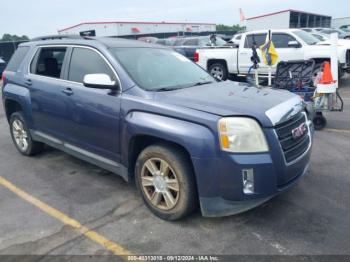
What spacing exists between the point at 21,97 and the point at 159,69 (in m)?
2.38

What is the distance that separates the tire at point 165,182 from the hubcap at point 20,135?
2.80 meters

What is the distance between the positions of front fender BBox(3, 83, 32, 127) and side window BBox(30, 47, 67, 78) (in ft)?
1.14

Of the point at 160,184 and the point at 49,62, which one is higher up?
the point at 49,62

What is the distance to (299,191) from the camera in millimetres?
4062

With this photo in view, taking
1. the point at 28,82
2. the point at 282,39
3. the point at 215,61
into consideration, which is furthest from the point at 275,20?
the point at 28,82

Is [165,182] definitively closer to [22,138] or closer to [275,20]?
[22,138]

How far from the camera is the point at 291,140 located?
3.27m

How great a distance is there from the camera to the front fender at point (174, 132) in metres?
3.00

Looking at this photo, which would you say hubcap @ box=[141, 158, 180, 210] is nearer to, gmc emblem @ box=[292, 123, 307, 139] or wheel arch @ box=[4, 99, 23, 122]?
gmc emblem @ box=[292, 123, 307, 139]

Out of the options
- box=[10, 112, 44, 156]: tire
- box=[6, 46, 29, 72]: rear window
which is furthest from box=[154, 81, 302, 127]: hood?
box=[6, 46, 29, 72]: rear window

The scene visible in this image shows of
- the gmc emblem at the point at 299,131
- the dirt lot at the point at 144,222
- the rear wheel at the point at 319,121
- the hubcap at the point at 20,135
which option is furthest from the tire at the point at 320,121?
the hubcap at the point at 20,135


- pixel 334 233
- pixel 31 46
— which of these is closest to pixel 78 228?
pixel 334 233

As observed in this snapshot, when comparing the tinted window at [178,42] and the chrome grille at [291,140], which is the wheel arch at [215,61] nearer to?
the tinted window at [178,42]

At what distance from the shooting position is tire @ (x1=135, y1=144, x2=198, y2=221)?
324cm
